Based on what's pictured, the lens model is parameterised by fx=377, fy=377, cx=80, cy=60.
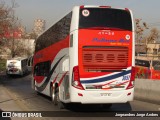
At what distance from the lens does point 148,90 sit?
728 inches

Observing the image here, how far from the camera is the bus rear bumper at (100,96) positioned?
13.0 meters

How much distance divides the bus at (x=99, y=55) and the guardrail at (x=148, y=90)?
4.47 m

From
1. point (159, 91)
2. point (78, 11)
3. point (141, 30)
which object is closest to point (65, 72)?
point (78, 11)

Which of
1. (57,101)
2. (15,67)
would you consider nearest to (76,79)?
(57,101)

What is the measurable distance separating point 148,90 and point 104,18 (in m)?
6.43

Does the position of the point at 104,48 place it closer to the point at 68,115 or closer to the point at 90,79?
the point at 90,79

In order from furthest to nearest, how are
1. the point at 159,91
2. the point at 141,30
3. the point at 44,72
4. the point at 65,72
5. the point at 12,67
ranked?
the point at 12,67
the point at 141,30
the point at 44,72
the point at 159,91
the point at 65,72

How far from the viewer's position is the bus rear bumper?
12961mm

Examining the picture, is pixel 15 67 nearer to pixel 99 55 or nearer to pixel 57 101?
pixel 57 101

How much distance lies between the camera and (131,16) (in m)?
13.7

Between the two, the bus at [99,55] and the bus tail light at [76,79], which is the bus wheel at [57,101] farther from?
the bus tail light at [76,79]

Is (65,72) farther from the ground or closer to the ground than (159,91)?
farther from the ground

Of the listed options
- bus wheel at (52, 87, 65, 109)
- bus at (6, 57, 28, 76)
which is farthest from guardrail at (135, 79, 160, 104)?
bus at (6, 57, 28, 76)

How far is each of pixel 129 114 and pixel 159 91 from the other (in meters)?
4.55
